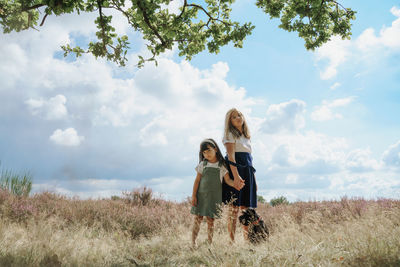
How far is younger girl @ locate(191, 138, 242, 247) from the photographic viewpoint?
18.4 ft

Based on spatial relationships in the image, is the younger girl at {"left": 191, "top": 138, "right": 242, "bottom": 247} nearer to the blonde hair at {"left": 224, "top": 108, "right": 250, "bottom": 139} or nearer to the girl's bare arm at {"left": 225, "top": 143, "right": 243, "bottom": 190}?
the girl's bare arm at {"left": 225, "top": 143, "right": 243, "bottom": 190}

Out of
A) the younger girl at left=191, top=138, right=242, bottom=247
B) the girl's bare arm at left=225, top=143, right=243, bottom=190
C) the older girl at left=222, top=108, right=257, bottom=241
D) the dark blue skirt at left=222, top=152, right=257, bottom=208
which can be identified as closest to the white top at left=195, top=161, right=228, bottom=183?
the younger girl at left=191, top=138, right=242, bottom=247

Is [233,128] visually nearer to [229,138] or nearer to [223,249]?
[229,138]

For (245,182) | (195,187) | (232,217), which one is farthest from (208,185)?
(232,217)

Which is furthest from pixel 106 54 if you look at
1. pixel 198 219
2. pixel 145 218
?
pixel 145 218

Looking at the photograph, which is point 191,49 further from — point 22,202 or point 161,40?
point 22,202

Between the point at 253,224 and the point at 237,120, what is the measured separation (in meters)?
1.79

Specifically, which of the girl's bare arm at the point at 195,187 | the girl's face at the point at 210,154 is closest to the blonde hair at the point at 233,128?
the girl's face at the point at 210,154

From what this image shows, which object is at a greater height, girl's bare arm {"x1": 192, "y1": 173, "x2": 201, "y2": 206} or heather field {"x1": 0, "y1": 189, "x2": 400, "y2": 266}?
girl's bare arm {"x1": 192, "y1": 173, "x2": 201, "y2": 206}

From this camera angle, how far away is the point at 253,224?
5.48m

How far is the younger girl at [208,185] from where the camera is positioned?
Answer: 5.61 m

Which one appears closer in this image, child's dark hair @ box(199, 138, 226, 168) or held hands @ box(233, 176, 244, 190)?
held hands @ box(233, 176, 244, 190)

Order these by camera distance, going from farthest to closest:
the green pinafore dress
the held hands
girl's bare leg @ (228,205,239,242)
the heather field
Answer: the green pinafore dress
the held hands
girl's bare leg @ (228,205,239,242)
the heather field

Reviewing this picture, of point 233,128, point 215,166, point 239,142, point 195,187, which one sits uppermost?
point 233,128
